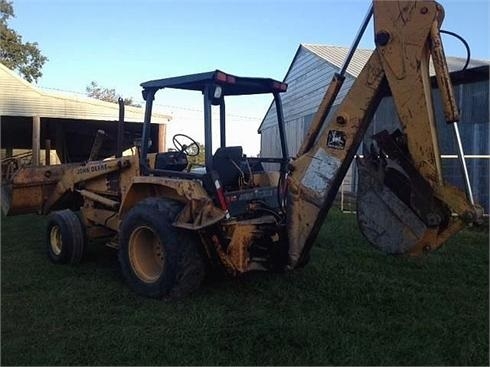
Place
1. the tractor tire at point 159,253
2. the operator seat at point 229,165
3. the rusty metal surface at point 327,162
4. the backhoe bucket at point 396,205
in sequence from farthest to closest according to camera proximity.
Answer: the operator seat at point 229,165 → the tractor tire at point 159,253 → the rusty metal surface at point 327,162 → the backhoe bucket at point 396,205

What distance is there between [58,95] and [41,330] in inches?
537

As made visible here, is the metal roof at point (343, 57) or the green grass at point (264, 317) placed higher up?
the metal roof at point (343, 57)

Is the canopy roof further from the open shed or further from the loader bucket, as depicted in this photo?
the open shed

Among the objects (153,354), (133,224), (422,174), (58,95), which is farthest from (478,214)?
(58,95)

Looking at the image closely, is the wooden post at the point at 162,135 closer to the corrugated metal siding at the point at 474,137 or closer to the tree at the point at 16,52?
the corrugated metal siding at the point at 474,137

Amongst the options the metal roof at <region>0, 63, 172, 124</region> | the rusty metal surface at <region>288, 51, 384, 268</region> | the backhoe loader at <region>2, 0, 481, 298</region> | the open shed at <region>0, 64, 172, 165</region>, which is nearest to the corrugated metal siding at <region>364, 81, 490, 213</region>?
the backhoe loader at <region>2, 0, 481, 298</region>

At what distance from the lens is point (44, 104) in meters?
16.2

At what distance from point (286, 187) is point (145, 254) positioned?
183cm

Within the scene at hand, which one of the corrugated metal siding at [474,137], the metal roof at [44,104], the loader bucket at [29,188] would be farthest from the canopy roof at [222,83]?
the metal roof at [44,104]

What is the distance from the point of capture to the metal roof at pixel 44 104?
51.8 feet

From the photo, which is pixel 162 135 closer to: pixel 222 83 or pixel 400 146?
pixel 222 83

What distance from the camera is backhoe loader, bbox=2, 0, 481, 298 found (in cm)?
388

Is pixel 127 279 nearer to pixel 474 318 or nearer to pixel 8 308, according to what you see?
pixel 8 308

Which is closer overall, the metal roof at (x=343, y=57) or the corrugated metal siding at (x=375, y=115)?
the corrugated metal siding at (x=375, y=115)
